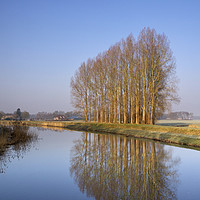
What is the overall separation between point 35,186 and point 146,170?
5.17m

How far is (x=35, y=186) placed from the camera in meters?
8.21

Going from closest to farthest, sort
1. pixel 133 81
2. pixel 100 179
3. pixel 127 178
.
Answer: pixel 100 179
pixel 127 178
pixel 133 81

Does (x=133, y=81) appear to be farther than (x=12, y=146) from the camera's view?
Yes

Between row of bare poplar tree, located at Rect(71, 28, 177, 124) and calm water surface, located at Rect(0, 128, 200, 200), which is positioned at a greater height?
row of bare poplar tree, located at Rect(71, 28, 177, 124)

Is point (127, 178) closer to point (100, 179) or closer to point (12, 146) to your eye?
point (100, 179)

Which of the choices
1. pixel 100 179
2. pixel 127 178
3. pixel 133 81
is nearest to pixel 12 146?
pixel 100 179

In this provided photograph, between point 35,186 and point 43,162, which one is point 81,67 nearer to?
point 43,162

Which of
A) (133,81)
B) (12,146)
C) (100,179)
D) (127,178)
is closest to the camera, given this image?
(100,179)

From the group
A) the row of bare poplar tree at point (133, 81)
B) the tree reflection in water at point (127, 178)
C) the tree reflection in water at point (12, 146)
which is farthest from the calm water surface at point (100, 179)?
the row of bare poplar tree at point (133, 81)

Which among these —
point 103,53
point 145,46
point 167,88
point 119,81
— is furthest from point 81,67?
point 167,88

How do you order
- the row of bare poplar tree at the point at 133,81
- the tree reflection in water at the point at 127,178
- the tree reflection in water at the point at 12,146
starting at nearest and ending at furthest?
the tree reflection in water at the point at 127,178, the tree reflection in water at the point at 12,146, the row of bare poplar tree at the point at 133,81

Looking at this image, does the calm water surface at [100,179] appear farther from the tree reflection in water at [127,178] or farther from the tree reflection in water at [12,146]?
the tree reflection in water at [12,146]

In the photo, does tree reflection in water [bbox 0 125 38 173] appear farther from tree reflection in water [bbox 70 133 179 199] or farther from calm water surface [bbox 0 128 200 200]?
tree reflection in water [bbox 70 133 179 199]

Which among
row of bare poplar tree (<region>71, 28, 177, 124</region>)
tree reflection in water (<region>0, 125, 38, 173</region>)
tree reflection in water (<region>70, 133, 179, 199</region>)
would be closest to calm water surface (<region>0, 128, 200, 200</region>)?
tree reflection in water (<region>70, 133, 179, 199</region>)
